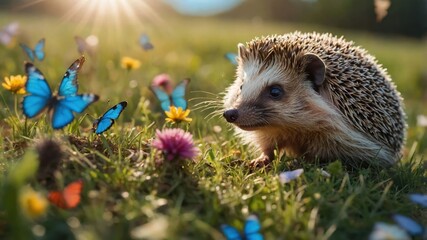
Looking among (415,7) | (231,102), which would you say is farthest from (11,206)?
(415,7)

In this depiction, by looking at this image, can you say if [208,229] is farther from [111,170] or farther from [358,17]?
[358,17]

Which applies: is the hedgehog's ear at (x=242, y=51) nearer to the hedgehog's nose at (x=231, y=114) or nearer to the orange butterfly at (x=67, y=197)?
the hedgehog's nose at (x=231, y=114)

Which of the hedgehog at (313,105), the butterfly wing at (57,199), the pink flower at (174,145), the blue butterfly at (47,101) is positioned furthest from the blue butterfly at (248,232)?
the hedgehog at (313,105)

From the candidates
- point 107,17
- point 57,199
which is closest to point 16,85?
point 57,199

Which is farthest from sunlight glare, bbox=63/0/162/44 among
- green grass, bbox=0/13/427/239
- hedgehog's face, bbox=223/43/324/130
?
green grass, bbox=0/13/427/239

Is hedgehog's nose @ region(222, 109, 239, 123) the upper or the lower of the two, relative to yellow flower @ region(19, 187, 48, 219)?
lower

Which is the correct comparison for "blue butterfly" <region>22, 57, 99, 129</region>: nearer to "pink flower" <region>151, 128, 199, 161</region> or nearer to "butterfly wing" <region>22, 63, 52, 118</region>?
"butterfly wing" <region>22, 63, 52, 118</region>

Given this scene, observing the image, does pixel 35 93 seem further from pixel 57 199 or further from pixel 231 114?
pixel 231 114
